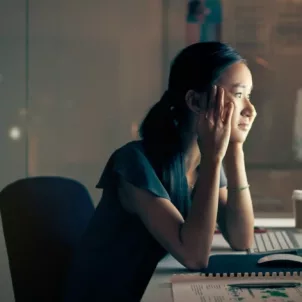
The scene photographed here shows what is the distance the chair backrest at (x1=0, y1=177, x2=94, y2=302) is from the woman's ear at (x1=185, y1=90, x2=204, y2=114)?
40 centimetres

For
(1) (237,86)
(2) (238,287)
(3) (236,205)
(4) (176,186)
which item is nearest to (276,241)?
(3) (236,205)

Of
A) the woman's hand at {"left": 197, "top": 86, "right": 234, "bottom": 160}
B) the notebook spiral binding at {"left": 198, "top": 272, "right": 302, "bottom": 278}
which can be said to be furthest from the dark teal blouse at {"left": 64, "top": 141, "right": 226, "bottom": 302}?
the notebook spiral binding at {"left": 198, "top": 272, "right": 302, "bottom": 278}

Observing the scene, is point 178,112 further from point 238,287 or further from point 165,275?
point 238,287

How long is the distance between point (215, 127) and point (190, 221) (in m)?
0.23

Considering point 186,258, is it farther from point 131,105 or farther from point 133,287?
point 131,105

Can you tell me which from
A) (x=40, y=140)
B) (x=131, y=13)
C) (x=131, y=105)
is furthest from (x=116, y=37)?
(x=40, y=140)

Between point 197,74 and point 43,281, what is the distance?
0.63 meters

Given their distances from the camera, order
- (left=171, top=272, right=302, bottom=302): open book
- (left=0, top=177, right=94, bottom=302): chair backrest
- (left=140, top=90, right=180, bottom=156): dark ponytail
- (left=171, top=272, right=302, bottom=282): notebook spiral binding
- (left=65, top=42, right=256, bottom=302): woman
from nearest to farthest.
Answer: (left=171, top=272, right=302, bottom=302): open book < (left=171, top=272, right=302, bottom=282): notebook spiral binding < (left=65, top=42, right=256, bottom=302): woman < (left=0, top=177, right=94, bottom=302): chair backrest < (left=140, top=90, right=180, bottom=156): dark ponytail

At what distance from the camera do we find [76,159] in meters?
2.38

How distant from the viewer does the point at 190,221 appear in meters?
1.20

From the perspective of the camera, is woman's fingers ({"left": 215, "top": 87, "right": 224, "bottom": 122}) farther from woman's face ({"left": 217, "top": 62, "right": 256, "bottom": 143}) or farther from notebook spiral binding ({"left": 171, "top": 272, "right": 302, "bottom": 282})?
notebook spiral binding ({"left": 171, "top": 272, "right": 302, "bottom": 282})

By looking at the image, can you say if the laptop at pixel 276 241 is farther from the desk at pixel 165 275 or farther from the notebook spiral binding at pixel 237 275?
the notebook spiral binding at pixel 237 275

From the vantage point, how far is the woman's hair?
4.59 feet

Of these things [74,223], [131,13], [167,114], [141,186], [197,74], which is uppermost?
[131,13]
